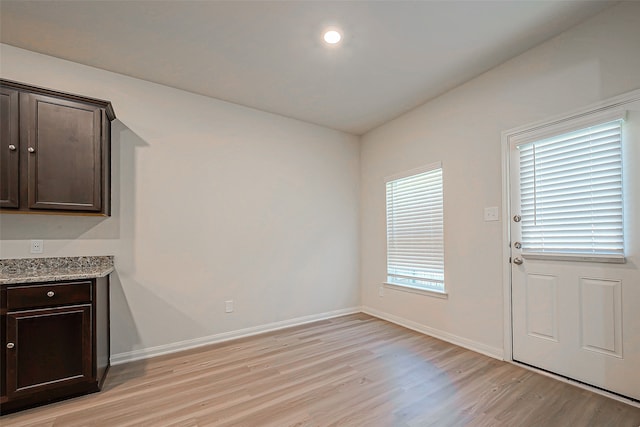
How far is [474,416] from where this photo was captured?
76.7 inches

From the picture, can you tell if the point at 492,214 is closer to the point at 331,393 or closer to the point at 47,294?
the point at 331,393

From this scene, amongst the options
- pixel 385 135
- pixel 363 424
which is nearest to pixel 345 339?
pixel 363 424

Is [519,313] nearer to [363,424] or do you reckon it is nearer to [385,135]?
[363,424]

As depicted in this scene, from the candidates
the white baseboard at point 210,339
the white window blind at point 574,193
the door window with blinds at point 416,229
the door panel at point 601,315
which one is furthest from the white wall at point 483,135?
the white baseboard at point 210,339

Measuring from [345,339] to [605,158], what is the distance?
286 cm

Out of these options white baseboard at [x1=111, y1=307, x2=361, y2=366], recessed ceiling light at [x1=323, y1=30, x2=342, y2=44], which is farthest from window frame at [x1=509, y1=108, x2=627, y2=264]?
white baseboard at [x1=111, y1=307, x2=361, y2=366]

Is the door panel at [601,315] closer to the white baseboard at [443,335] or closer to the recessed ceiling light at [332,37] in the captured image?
the white baseboard at [443,335]

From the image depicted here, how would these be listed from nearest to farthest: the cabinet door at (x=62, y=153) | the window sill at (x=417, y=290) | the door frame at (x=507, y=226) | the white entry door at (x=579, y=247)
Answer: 1. the white entry door at (x=579, y=247)
2. the cabinet door at (x=62, y=153)
3. the door frame at (x=507, y=226)
4. the window sill at (x=417, y=290)

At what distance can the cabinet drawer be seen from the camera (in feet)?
6.64

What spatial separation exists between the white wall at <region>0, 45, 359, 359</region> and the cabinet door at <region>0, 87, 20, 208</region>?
0.34 meters

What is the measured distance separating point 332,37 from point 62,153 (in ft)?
7.92

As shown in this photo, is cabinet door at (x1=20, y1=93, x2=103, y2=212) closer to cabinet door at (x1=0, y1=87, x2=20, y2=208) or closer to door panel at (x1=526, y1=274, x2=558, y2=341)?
cabinet door at (x1=0, y1=87, x2=20, y2=208)

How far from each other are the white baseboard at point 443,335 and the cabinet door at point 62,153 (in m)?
3.58

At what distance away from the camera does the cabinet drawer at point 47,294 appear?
203cm
